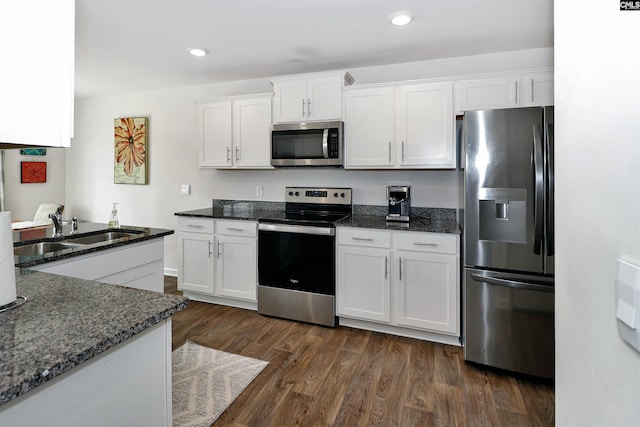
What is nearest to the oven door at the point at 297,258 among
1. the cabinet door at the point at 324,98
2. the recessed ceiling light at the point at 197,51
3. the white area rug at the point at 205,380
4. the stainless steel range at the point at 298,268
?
the stainless steel range at the point at 298,268

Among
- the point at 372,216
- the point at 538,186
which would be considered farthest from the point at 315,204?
the point at 538,186

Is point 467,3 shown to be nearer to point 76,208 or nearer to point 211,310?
point 211,310

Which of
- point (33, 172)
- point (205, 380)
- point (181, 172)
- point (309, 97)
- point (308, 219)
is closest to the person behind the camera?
point (205, 380)

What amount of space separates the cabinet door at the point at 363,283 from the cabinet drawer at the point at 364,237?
42mm

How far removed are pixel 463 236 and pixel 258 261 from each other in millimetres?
1823

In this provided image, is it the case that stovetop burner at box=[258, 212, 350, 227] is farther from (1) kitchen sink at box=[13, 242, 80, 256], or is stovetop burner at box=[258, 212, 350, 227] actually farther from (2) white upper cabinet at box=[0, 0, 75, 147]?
(2) white upper cabinet at box=[0, 0, 75, 147]

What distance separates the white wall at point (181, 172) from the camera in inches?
127

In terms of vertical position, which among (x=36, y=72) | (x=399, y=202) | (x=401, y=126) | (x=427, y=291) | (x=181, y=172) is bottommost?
(x=427, y=291)

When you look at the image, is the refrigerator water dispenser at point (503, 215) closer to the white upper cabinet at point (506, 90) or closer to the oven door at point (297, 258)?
the white upper cabinet at point (506, 90)

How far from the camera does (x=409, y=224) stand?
2955mm

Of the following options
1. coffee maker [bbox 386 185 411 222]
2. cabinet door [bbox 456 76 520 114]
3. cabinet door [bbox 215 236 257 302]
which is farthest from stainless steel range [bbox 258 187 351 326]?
cabinet door [bbox 456 76 520 114]

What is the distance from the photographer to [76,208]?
5250 mm

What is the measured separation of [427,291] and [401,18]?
2036 mm

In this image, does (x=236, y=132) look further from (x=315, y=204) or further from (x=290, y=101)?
(x=315, y=204)
